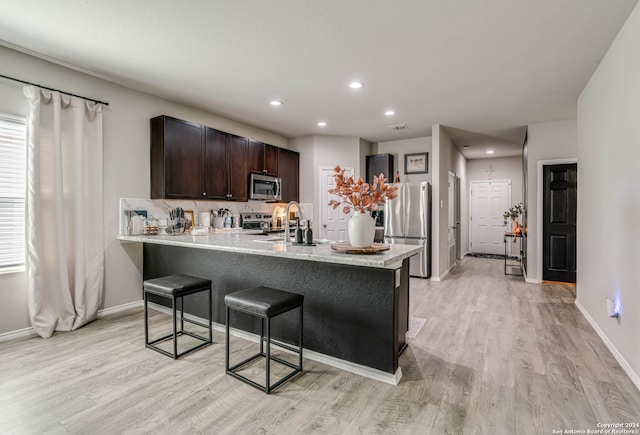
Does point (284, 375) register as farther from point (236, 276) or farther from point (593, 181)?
point (593, 181)

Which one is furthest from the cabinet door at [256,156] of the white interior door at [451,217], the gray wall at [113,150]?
the white interior door at [451,217]

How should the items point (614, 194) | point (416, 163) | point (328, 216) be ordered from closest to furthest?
A: point (614, 194) → point (328, 216) → point (416, 163)

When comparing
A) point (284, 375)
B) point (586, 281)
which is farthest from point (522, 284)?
point (284, 375)

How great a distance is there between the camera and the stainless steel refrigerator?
5.67m

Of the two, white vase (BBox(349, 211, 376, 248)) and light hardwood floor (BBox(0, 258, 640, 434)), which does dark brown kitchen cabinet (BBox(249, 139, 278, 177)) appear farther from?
white vase (BBox(349, 211, 376, 248))

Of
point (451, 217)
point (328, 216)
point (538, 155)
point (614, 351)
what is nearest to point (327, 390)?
point (614, 351)

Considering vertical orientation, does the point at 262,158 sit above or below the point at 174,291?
above

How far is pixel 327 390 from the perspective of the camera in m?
2.16

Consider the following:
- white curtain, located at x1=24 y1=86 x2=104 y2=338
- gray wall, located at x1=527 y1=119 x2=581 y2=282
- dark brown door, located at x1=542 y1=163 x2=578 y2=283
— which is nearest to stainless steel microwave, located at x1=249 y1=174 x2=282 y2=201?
white curtain, located at x1=24 y1=86 x2=104 y2=338

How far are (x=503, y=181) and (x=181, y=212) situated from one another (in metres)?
8.00

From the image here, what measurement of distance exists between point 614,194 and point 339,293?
8.08 ft

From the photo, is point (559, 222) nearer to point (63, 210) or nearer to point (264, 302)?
point (264, 302)

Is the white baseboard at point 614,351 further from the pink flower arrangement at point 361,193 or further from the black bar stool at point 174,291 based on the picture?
the black bar stool at point 174,291

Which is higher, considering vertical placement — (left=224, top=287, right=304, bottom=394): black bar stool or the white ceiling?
the white ceiling
